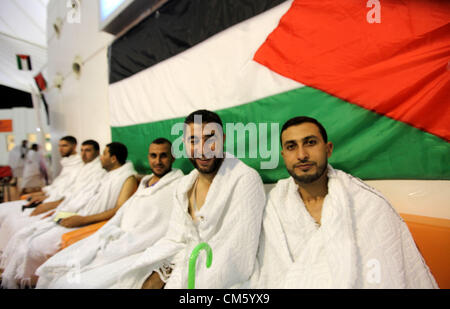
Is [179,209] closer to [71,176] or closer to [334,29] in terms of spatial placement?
[334,29]

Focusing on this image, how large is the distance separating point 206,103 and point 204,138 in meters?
0.62

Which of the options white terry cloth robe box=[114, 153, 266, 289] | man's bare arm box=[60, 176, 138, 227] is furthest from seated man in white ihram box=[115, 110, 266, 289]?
man's bare arm box=[60, 176, 138, 227]

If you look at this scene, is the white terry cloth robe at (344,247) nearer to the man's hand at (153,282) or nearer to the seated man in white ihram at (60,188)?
the man's hand at (153,282)

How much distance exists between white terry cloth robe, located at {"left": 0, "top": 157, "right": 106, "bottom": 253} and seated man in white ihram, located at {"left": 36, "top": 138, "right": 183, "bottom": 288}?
694mm

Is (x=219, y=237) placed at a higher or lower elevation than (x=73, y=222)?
higher

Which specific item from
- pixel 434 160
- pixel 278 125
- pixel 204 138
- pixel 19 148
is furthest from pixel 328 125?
pixel 19 148

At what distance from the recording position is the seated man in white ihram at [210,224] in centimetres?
83

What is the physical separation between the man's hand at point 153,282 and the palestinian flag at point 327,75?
→ 82 centimetres

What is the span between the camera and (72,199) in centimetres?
184

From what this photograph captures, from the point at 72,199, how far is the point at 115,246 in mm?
1087

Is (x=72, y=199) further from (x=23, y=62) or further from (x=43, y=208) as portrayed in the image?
(x=23, y=62)

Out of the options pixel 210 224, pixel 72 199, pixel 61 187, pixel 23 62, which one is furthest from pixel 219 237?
pixel 23 62

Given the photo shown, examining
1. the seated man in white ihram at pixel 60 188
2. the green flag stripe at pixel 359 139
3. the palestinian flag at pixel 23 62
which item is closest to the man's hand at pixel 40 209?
the seated man in white ihram at pixel 60 188

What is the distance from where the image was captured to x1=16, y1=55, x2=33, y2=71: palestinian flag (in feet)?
13.5
